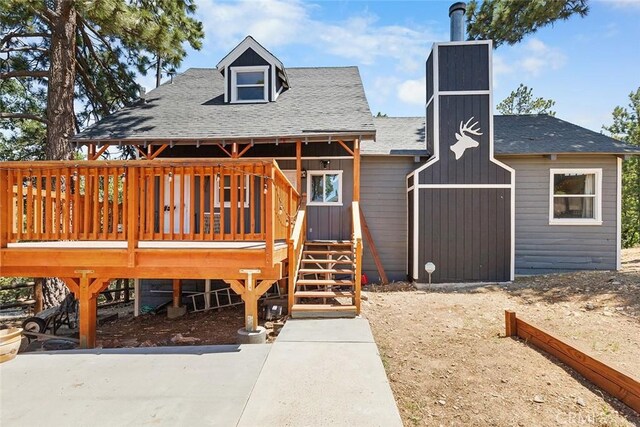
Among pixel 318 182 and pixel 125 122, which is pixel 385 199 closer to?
pixel 318 182

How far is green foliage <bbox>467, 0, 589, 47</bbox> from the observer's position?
10250 millimetres

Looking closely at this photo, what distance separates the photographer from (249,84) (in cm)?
887

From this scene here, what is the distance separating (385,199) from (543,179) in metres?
4.01

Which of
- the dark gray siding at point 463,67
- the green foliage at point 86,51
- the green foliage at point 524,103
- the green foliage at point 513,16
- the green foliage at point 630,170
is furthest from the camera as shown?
the green foliage at point 524,103

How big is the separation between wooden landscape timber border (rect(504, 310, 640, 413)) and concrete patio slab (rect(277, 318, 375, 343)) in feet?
6.15

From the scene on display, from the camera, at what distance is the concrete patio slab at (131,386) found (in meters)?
2.44

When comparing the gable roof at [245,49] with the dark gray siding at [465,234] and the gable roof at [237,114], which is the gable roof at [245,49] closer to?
the gable roof at [237,114]

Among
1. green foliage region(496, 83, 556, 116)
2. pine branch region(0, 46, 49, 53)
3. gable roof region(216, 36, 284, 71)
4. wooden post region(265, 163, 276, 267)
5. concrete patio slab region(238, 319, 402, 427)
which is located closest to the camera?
concrete patio slab region(238, 319, 402, 427)

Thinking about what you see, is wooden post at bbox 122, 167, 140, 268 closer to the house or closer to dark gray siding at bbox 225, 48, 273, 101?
the house

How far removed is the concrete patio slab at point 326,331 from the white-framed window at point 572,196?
6.79 m

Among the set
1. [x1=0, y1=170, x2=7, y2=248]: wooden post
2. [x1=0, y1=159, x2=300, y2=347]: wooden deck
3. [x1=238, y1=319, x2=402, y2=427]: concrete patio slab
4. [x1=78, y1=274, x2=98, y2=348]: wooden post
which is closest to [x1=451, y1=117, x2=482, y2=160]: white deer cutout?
[x1=0, y1=159, x2=300, y2=347]: wooden deck

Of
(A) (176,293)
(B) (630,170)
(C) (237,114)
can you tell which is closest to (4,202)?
(A) (176,293)

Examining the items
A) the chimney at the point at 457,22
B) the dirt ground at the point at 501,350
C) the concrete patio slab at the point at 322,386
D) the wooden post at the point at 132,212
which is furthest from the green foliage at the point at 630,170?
the wooden post at the point at 132,212

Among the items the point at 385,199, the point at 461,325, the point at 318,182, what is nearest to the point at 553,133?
the point at 385,199
